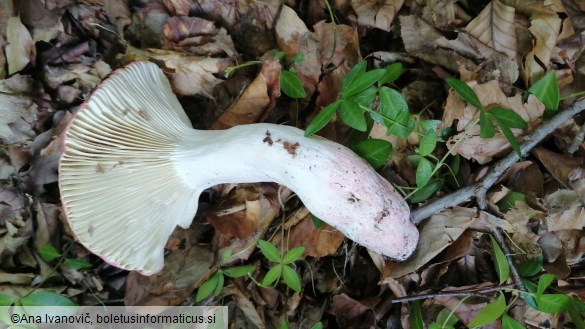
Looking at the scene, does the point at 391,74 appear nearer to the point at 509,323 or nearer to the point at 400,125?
the point at 400,125

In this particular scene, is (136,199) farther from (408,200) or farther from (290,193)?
(408,200)

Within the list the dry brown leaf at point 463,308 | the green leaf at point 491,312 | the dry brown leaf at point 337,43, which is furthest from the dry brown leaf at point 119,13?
the green leaf at point 491,312

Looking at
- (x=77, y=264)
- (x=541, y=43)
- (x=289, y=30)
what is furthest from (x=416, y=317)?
(x=77, y=264)

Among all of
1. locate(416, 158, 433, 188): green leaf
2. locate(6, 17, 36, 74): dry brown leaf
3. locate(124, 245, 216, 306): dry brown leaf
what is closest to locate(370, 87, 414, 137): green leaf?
locate(416, 158, 433, 188): green leaf

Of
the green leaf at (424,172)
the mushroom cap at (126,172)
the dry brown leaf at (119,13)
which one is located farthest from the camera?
the dry brown leaf at (119,13)

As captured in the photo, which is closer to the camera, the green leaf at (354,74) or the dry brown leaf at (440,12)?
the green leaf at (354,74)

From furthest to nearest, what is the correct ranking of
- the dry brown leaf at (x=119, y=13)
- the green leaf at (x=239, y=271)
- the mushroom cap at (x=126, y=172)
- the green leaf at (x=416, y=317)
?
the dry brown leaf at (x=119, y=13) < the green leaf at (x=239, y=271) < the green leaf at (x=416, y=317) < the mushroom cap at (x=126, y=172)

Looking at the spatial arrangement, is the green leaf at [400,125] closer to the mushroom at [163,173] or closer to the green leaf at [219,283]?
the mushroom at [163,173]
